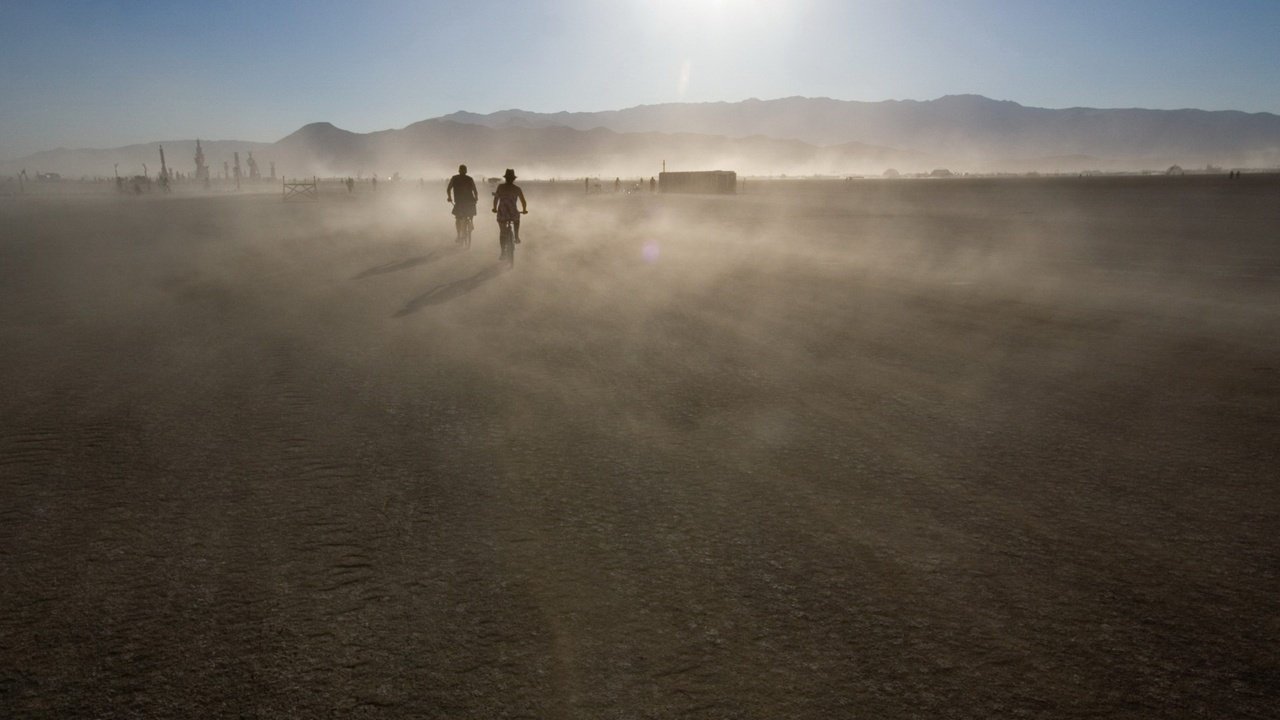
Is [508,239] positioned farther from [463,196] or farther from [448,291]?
[448,291]

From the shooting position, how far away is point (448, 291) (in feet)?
40.2

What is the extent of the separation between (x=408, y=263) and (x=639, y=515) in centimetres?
1365

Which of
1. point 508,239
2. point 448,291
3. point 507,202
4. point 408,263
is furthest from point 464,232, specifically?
point 448,291

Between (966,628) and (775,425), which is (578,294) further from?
(966,628)

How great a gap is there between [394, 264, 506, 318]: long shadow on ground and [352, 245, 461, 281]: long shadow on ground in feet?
6.24

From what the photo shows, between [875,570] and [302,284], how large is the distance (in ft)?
40.0

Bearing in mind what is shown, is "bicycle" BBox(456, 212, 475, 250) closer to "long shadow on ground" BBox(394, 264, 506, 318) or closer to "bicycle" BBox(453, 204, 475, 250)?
"bicycle" BBox(453, 204, 475, 250)

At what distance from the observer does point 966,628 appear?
2971mm

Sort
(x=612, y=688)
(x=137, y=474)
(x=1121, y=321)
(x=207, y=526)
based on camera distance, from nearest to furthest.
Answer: (x=612, y=688) < (x=207, y=526) < (x=137, y=474) < (x=1121, y=321)

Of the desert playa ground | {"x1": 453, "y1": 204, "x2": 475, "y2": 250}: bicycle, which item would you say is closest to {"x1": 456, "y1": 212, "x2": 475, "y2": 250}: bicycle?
{"x1": 453, "y1": 204, "x2": 475, "y2": 250}: bicycle

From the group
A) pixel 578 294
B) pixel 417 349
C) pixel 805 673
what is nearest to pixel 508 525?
pixel 805 673

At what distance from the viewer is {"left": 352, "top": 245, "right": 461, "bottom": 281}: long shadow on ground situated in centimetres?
1486

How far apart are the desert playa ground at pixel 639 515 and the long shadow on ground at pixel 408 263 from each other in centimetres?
495

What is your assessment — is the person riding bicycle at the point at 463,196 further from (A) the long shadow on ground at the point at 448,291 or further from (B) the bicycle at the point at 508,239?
(A) the long shadow on ground at the point at 448,291
